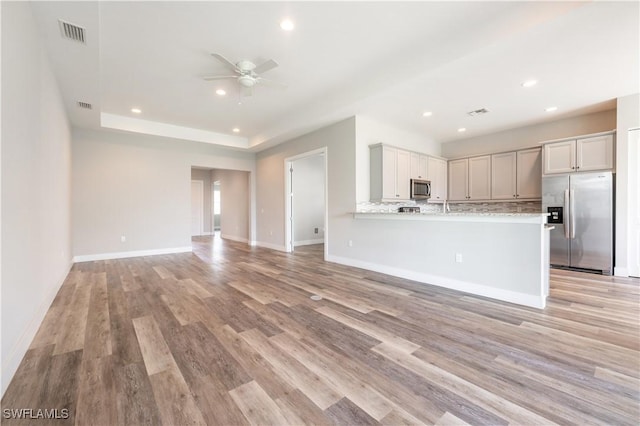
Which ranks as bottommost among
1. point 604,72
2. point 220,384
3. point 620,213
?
point 220,384

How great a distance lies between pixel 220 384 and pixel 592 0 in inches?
160

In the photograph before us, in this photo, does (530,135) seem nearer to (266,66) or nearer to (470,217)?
(470,217)

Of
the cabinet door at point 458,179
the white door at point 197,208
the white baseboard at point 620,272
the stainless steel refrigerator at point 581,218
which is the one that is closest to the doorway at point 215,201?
the white door at point 197,208

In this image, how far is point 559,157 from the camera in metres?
4.89

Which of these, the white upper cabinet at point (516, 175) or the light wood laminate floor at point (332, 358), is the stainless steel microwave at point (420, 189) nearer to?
the white upper cabinet at point (516, 175)

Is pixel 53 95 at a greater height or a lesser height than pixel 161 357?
greater

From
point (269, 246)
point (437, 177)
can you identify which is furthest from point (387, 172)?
point (269, 246)

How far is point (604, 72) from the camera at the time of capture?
133 inches

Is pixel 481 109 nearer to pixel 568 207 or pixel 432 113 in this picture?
pixel 432 113

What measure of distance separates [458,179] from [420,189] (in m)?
1.47

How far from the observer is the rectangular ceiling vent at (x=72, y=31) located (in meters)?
2.45

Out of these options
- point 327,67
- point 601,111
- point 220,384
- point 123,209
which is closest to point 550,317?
point 220,384

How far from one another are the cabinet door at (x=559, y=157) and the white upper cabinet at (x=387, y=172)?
2.58 meters

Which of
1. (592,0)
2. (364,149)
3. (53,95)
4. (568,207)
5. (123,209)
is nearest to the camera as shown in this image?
(592,0)
